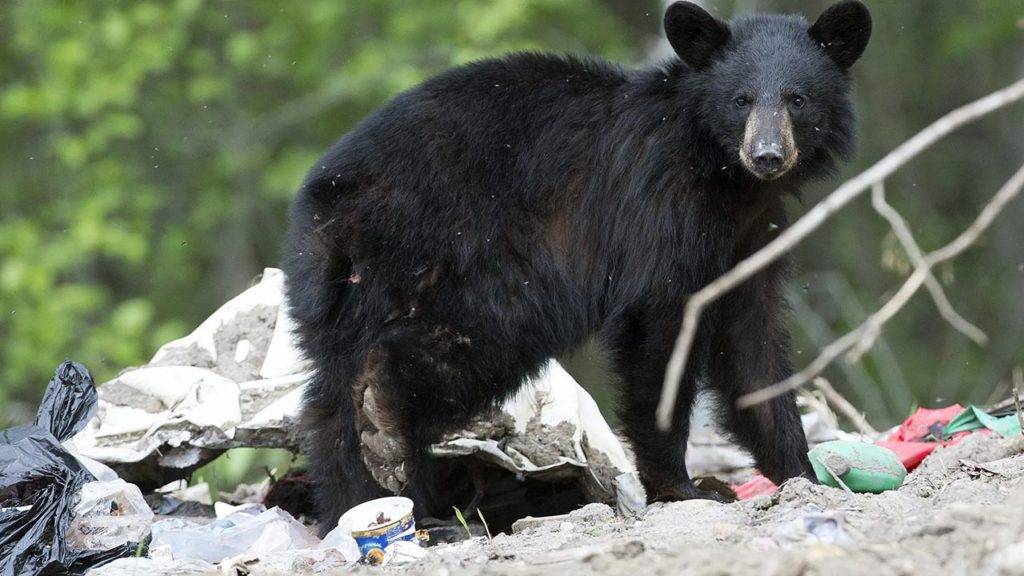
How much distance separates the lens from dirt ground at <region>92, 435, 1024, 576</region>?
279cm

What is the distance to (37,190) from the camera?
1520 cm

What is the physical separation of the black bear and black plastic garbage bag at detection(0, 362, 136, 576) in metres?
0.94

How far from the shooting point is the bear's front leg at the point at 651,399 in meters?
4.96

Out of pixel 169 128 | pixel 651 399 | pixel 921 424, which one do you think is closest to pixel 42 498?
pixel 651 399

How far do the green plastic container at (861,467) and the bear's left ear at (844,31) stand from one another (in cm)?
159

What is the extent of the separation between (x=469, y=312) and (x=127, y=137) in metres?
11.1

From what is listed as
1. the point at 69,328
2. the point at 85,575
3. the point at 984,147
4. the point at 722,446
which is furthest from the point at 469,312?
the point at 984,147

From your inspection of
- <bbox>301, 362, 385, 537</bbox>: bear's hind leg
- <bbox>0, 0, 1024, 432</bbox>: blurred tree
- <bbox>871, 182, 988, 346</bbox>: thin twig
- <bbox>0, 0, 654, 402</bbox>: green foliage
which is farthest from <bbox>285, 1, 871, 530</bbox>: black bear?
<bbox>0, 0, 654, 402</bbox>: green foliage

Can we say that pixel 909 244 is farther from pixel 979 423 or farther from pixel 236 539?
pixel 979 423

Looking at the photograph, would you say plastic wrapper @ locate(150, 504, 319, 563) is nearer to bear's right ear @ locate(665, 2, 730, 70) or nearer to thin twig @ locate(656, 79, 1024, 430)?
bear's right ear @ locate(665, 2, 730, 70)

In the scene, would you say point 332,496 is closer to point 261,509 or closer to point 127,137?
point 261,509

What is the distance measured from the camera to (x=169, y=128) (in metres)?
14.9

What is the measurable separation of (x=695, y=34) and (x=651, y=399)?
1.50 metres

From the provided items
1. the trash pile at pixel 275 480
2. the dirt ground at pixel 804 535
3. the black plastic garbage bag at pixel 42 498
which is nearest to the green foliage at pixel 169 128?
the trash pile at pixel 275 480
